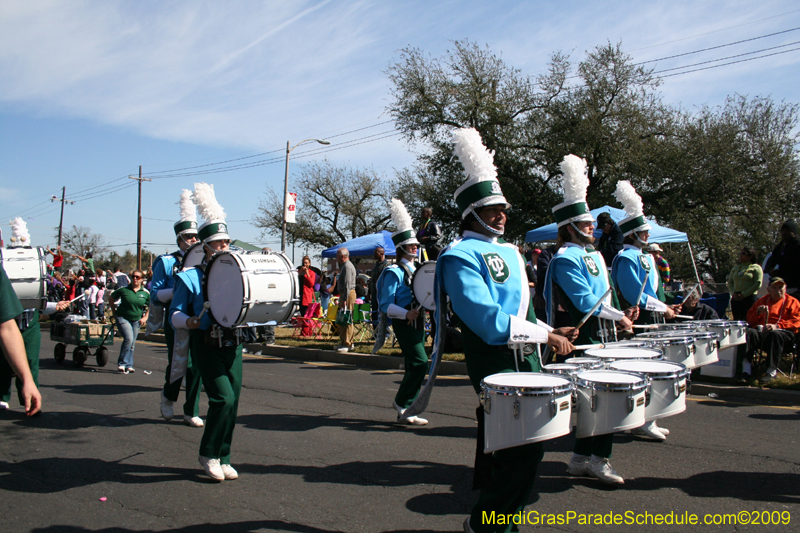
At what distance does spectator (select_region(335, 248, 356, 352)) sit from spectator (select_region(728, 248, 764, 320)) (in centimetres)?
716

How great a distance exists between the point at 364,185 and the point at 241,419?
129 ft

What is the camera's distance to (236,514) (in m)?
4.02

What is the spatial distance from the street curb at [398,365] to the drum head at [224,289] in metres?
5.54

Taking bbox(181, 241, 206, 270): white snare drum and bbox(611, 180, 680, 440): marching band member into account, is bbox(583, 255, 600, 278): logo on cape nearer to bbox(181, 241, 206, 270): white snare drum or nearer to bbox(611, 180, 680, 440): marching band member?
bbox(611, 180, 680, 440): marching band member

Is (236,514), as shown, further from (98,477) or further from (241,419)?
(241,419)

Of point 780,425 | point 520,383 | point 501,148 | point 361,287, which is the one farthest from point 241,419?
point 501,148

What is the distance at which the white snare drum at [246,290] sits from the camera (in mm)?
4527

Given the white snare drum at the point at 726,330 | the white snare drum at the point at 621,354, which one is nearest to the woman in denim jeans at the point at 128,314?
the white snare drum at the point at 621,354

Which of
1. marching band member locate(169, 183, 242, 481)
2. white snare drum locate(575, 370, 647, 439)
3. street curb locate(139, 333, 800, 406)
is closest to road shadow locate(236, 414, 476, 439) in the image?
marching band member locate(169, 183, 242, 481)

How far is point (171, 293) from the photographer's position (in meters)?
6.45

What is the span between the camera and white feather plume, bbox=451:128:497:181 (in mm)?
3648

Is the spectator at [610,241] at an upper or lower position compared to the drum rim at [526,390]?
upper

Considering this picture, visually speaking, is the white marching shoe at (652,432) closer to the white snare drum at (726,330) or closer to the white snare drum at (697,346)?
the white snare drum at (697,346)

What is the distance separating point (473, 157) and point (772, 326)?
6.99 metres
